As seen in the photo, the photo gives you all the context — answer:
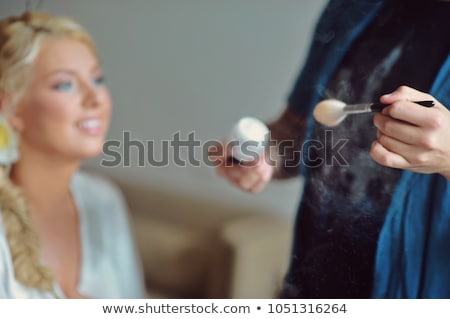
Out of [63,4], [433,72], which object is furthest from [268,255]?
[63,4]

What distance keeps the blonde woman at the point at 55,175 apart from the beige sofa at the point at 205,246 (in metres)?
0.03

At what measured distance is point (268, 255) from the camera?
2.59 feet

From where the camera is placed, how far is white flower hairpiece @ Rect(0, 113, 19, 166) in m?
0.79

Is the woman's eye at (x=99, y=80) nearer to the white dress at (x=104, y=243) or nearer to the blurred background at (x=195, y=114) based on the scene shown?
the blurred background at (x=195, y=114)

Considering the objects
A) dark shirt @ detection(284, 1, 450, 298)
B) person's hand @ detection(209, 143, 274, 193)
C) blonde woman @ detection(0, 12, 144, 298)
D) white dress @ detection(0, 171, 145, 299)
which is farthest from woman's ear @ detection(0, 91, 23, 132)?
dark shirt @ detection(284, 1, 450, 298)

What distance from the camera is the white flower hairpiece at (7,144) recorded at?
792 millimetres

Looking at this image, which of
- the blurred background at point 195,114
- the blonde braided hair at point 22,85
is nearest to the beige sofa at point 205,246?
the blurred background at point 195,114

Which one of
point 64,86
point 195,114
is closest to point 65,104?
point 64,86

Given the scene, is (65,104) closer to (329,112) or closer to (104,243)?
(104,243)

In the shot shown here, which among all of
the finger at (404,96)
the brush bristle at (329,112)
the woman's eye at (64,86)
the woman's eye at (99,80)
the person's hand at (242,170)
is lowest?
the person's hand at (242,170)

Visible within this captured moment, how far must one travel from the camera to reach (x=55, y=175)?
0.82m

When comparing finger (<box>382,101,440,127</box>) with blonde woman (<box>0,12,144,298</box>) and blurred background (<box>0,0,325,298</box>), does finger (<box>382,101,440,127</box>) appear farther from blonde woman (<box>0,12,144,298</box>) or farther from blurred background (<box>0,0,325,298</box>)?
blonde woman (<box>0,12,144,298</box>)

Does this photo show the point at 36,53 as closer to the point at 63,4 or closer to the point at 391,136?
the point at 63,4

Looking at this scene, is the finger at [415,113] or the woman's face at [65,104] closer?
the finger at [415,113]
